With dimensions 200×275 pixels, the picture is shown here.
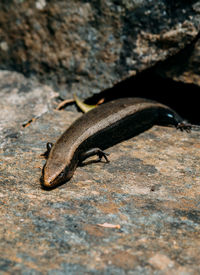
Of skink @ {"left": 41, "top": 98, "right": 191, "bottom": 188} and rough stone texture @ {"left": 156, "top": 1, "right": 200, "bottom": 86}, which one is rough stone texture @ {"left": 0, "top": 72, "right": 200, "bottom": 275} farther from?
rough stone texture @ {"left": 156, "top": 1, "right": 200, "bottom": 86}

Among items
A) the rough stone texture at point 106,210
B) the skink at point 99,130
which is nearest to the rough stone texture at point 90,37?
the skink at point 99,130

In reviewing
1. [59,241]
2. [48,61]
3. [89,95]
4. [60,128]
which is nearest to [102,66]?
[89,95]

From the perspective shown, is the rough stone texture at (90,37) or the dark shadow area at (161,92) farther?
the dark shadow area at (161,92)

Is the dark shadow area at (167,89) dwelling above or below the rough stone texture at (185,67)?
below

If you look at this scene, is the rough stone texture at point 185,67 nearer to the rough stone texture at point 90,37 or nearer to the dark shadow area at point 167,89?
the dark shadow area at point 167,89

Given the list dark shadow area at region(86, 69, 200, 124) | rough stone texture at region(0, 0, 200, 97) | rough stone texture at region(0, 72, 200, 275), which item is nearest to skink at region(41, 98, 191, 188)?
rough stone texture at region(0, 72, 200, 275)

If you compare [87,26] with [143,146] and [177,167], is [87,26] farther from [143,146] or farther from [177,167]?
[177,167]

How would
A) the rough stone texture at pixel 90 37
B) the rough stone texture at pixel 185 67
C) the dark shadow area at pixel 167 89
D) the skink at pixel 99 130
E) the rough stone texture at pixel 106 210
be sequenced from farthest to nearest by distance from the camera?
the dark shadow area at pixel 167 89 < the rough stone texture at pixel 185 67 < the rough stone texture at pixel 90 37 < the skink at pixel 99 130 < the rough stone texture at pixel 106 210
